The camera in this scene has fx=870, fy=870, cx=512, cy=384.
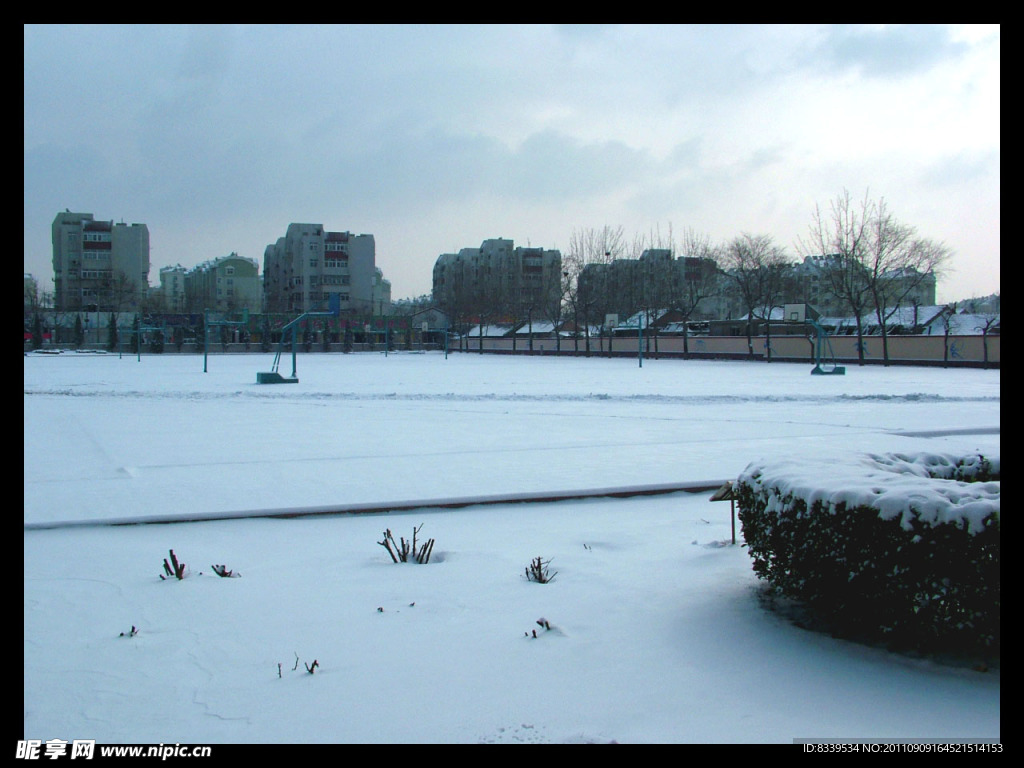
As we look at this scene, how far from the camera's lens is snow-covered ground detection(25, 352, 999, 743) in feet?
11.2

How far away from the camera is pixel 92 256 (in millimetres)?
119688

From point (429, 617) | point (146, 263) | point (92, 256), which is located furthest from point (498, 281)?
point (429, 617)

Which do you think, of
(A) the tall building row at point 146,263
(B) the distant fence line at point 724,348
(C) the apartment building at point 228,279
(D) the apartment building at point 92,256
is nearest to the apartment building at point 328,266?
(A) the tall building row at point 146,263

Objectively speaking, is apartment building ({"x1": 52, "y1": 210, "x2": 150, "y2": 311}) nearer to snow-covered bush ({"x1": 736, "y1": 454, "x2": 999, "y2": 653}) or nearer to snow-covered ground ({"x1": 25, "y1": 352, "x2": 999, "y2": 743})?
snow-covered ground ({"x1": 25, "y1": 352, "x2": 999, "y2": 743})

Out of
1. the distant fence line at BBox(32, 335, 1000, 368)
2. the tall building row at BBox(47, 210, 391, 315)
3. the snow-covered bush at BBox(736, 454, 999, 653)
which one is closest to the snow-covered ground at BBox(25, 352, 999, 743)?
the snow-covered bush at BBox(736, 454, 999, 653)

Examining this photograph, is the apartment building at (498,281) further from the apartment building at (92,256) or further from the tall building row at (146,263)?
the apartment building at (92,256)

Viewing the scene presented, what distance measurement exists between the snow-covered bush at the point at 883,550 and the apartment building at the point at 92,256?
120782 mm

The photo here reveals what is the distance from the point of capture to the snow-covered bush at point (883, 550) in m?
3.70

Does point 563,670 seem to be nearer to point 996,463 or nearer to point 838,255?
point 996,463
